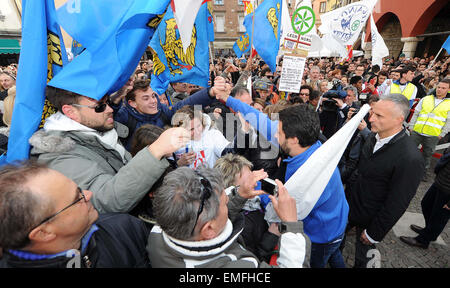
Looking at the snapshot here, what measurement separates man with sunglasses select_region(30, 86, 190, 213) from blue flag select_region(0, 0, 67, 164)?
0.08 m

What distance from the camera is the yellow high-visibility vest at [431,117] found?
4.16 metres

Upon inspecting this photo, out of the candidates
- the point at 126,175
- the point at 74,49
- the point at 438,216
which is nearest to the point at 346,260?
the point at 438,216

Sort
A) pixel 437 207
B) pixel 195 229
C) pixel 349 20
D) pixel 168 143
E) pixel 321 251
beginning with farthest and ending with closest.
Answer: pixel 349 20
pixel 437 207
pixel 321 251
pixel 168 143
pixel 195 229

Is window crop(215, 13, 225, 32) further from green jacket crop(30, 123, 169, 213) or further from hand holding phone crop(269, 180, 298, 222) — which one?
hand holding phone crop(269, 180, 298, 222)

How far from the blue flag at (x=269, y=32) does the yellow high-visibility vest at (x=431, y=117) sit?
3200mm

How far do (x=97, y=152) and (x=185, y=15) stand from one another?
1.44 meters

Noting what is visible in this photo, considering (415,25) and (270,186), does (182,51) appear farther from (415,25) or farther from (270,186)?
(415,25)

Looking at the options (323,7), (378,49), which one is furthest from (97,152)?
(323,7)

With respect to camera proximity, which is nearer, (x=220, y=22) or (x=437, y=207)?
(x=437, y=207)

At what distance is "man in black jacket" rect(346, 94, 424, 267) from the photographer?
1.94 metres

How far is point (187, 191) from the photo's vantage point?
41.1 inches

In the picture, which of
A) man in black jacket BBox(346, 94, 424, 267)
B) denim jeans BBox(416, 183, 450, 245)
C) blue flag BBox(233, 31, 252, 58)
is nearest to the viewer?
man in black jacket BBox(346, 94, 424, 267)

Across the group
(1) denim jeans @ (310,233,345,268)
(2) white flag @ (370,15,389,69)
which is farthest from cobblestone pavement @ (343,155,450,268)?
(2) white flag @ (370,15,389,69)

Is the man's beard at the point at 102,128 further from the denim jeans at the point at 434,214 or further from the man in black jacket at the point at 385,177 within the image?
the denim jeans at the point at 434,214
